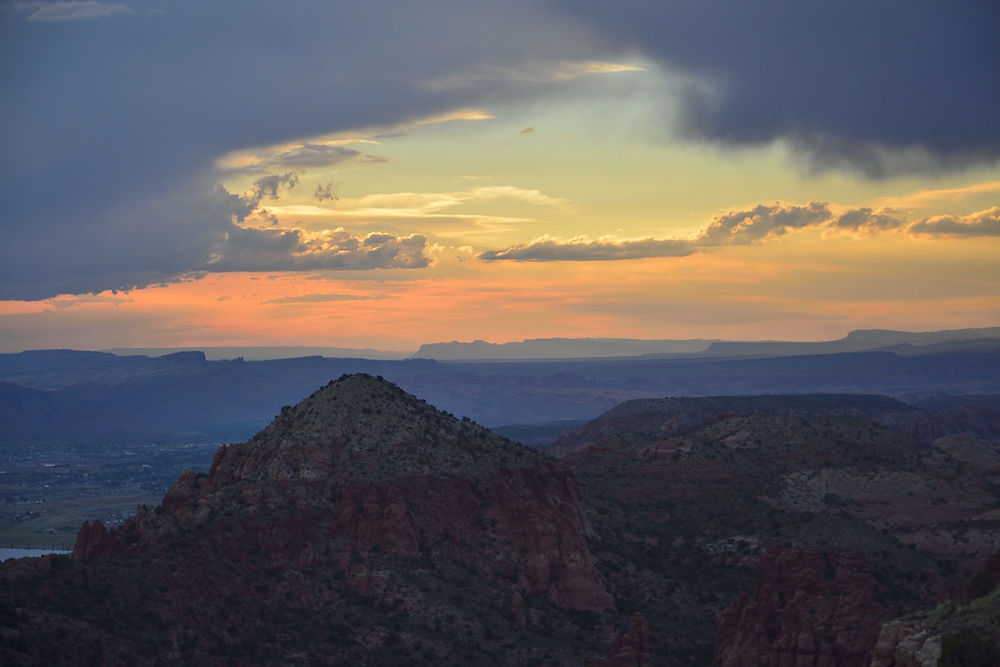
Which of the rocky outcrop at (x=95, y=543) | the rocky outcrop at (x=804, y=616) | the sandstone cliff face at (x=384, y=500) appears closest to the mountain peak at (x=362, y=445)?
the sandstone cliff face at (x=384, y=500)

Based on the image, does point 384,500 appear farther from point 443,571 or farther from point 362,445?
point 443,571

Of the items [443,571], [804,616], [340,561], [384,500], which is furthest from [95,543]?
[804,616]

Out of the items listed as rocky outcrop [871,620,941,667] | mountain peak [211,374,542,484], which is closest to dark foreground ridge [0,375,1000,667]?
rocky outcrop [871,620,941,667]

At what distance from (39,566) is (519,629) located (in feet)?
106

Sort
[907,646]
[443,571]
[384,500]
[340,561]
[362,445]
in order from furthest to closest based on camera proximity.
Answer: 1. [362,445]
2. [384,500]
3. [443,571]
4. [340,561]
5. [907,646]

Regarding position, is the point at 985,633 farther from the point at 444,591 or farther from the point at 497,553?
the point at 497,553

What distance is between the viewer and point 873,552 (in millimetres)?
93312

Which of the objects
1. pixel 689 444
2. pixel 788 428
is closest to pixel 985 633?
pixel 689 444

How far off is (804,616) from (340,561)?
32.2 metres

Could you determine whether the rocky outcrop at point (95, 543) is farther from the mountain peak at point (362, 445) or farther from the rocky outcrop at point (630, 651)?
the rocky outcrop at point (630, 651)

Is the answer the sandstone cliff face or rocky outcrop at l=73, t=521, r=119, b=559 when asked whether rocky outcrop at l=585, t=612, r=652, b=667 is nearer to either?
the sandstone cliff face

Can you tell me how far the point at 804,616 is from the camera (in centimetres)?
7200

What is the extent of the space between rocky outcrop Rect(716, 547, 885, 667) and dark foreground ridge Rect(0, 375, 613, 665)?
457 inches

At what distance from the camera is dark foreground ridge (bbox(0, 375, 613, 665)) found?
66875 millimetres
